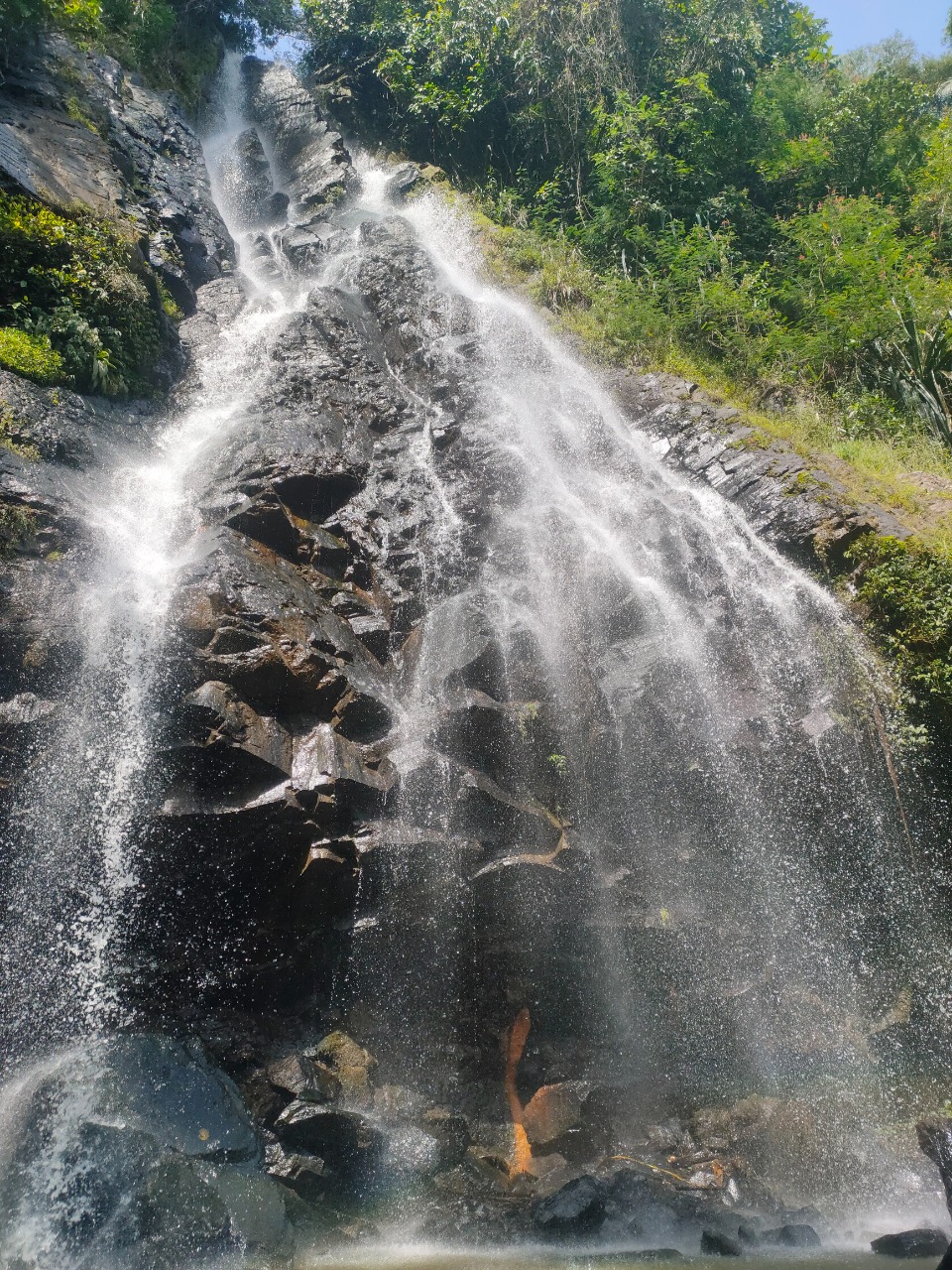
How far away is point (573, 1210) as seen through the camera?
21.0ft

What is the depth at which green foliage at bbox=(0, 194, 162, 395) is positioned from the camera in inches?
430

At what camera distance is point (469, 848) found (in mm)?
8125

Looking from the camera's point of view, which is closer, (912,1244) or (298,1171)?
(912,1244)

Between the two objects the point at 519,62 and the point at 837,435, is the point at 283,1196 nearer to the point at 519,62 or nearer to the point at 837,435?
the point at 837,435

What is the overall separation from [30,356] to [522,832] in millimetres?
9162

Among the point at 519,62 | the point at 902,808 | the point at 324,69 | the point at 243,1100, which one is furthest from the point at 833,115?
the point at 243,1100

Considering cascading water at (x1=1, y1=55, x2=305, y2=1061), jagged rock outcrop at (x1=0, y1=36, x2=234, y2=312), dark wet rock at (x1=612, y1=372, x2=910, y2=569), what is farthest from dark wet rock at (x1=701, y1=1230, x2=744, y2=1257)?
jagged rock outcrop at (x1=0, y1=36, x2=234, y2=312)

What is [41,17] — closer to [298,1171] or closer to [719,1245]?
[298,1171]

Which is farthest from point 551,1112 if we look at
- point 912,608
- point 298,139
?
point 298,139

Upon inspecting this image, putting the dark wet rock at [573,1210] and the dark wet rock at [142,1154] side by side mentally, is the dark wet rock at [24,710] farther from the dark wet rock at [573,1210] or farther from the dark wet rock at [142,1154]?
the dark wet rock at [573,1210]

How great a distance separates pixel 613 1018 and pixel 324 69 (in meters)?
27.3

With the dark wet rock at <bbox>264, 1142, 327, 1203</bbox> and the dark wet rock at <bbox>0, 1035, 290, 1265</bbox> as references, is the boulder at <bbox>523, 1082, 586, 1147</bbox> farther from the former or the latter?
the dark wet rock at <bbox>0, 1035, 290, 1265</bbox>

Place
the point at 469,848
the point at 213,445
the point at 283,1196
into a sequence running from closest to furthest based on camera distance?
the point at 283,1196, the point at 469,848, the point at 213,445

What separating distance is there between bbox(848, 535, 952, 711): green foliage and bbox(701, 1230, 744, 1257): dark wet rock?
5.35 metres
